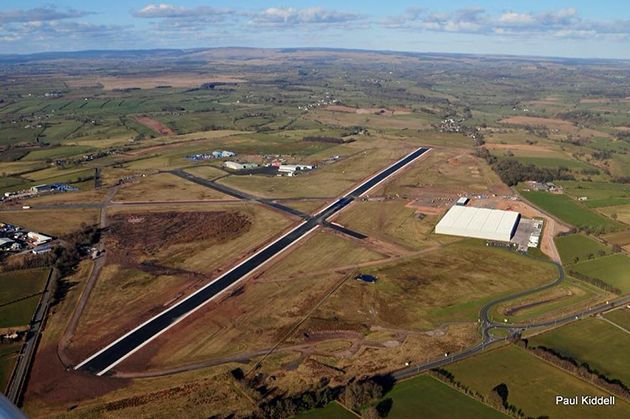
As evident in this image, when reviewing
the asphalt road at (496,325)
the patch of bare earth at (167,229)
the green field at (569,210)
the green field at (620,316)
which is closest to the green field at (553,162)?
the green field at (569,210)

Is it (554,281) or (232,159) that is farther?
(232,159)

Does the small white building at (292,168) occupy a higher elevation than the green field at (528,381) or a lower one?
higher

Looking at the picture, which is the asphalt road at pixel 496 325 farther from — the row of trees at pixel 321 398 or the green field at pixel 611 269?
the row of trees at pixel 321 398

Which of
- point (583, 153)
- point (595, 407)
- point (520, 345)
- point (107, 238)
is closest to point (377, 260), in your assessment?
point (520, 345)

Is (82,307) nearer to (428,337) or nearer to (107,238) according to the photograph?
(107,238)

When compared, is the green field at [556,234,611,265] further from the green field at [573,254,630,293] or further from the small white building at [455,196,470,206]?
the small white building at [455,196,470,206]
